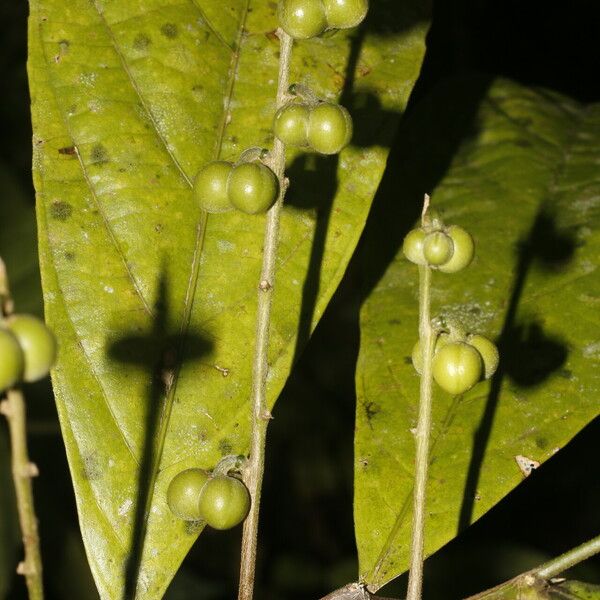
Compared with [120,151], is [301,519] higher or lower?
higher

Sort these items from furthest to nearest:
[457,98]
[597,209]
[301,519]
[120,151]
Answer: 1. [301,519]
2. [457,98]
3. [597,209]
4. [120,151]

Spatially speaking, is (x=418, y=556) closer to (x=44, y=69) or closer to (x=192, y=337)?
(x=192, y=337)

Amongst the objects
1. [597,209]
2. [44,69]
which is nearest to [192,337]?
[44,69]

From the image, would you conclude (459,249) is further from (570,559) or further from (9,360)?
(9,360)

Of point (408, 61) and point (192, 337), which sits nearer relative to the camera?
point (192, 337)

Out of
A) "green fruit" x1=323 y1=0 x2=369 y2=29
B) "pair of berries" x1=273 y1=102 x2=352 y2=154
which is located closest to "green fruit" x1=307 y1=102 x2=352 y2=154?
"pair of berries" x1=273 y1=102 x2=352 y2=154

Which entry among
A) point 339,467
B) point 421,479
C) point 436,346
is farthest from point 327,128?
point 339,467
